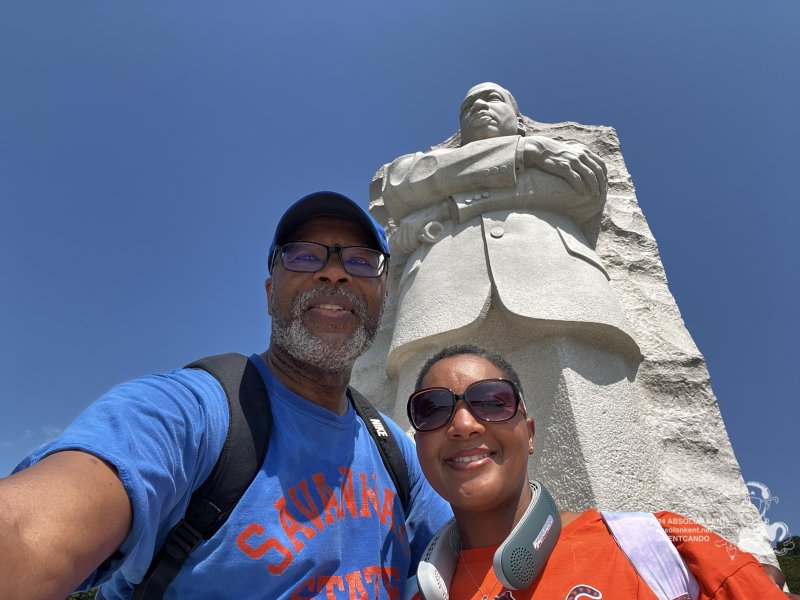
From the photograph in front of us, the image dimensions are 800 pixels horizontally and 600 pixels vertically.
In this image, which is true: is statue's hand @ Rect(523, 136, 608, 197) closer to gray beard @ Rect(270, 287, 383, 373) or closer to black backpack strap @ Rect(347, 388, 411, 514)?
gray beard @ Rect(270, 287, 383, 373)

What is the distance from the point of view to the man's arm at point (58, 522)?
0.72 m

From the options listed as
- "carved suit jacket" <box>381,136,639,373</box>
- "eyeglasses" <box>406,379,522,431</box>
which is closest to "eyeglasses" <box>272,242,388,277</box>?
"eyeglasses" <box>406,379,522,431</box>

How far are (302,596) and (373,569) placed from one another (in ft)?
0.61

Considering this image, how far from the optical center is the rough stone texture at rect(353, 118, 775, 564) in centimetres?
259

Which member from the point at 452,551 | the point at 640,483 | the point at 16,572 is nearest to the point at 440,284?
the point at 640,483

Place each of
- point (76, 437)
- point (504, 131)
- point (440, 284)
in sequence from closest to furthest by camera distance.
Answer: point (76, 437), point (440, 284), point (504, 131)

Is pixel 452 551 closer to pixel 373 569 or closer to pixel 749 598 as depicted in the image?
pixel 373 569

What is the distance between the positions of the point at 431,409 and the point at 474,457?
0.51 ft

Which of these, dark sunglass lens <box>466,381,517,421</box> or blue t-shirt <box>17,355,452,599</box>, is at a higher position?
dark sunglass lens <box>466,381,517,421</box>

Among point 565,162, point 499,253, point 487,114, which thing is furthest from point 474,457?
point 487,114

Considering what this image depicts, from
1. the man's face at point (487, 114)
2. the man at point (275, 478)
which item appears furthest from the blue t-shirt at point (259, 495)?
the man's face at point (487, 114)

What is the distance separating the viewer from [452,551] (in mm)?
1299

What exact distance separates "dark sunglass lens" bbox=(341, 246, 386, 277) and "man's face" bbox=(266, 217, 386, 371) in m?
0.02

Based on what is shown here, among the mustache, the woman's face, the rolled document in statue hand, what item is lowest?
the woman's face
